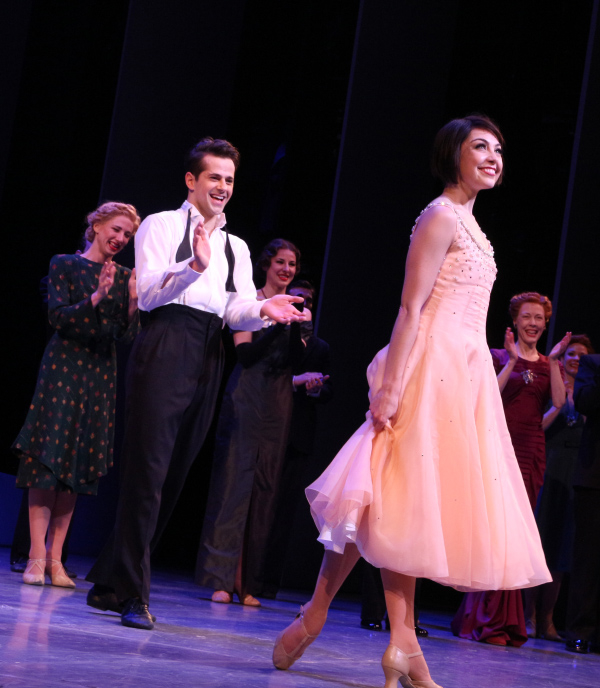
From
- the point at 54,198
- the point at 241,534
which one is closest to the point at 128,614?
the point at 241,534

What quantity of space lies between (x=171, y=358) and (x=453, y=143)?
1.08m

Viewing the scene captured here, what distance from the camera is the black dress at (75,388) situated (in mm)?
3980

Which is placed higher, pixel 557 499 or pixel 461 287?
pixel 461 287

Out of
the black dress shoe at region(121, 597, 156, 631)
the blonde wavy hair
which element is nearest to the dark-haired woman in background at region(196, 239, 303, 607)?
the blonde wavy hair

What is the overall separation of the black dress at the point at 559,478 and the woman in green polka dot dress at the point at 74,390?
2413mm

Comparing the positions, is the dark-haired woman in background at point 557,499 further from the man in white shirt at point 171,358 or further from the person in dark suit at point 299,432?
the man in white shirt at point 171,358

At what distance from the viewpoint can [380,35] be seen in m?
5.84

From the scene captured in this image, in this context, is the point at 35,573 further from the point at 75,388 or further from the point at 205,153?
the point at 205,153

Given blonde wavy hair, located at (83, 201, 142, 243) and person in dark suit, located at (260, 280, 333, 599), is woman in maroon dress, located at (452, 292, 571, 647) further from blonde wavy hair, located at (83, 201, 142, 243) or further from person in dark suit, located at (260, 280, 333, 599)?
blonde wavy hair, located at (83, 201, 142, 243)

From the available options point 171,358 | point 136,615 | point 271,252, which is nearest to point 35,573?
point 136,615

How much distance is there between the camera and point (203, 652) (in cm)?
252

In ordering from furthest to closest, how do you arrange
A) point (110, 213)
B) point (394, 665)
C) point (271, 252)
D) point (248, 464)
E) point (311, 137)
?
point (311, 137)
point (271, 252)
point (248, 464)
point (110, 213)
point (394, 665)

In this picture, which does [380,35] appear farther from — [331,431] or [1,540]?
[1,540]

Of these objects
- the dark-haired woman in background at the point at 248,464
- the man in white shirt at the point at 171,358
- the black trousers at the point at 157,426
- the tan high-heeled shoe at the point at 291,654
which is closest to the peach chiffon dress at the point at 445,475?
the tan high-heeled shoe at the point at 291,654
